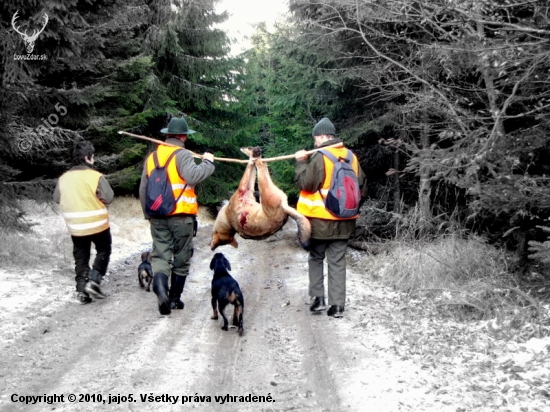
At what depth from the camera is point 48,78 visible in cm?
1231

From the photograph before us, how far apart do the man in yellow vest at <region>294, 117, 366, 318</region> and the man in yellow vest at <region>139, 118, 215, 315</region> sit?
134 centimetres

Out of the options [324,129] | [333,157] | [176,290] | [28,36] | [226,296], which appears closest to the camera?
[226,296]

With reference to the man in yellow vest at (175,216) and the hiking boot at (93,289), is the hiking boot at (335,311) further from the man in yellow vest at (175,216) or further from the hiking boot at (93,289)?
the hiking boot at (93,289)

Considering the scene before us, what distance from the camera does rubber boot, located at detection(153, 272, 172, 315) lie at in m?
6.56

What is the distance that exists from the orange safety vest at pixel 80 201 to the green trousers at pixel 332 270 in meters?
3.37

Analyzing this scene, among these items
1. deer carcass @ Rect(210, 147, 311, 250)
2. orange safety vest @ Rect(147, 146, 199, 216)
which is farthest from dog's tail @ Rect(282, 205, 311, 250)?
orange safety vest @ Rect(147, 146, 199, 216)

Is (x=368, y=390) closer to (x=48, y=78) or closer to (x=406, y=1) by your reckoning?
(x=406, y=1)

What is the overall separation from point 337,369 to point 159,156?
3.59 meters

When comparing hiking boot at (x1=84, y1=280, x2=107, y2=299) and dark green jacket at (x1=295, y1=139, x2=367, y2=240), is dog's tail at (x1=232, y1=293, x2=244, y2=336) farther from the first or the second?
hiking boot at (x1=84, y1=280, x2=107, y2=299)

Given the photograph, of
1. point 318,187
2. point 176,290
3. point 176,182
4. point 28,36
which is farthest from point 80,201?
point 28,36

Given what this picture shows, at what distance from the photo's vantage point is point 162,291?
6566mm

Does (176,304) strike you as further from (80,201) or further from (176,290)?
(80,201)

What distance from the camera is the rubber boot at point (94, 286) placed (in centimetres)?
742

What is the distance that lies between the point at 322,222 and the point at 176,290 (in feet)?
7.54
